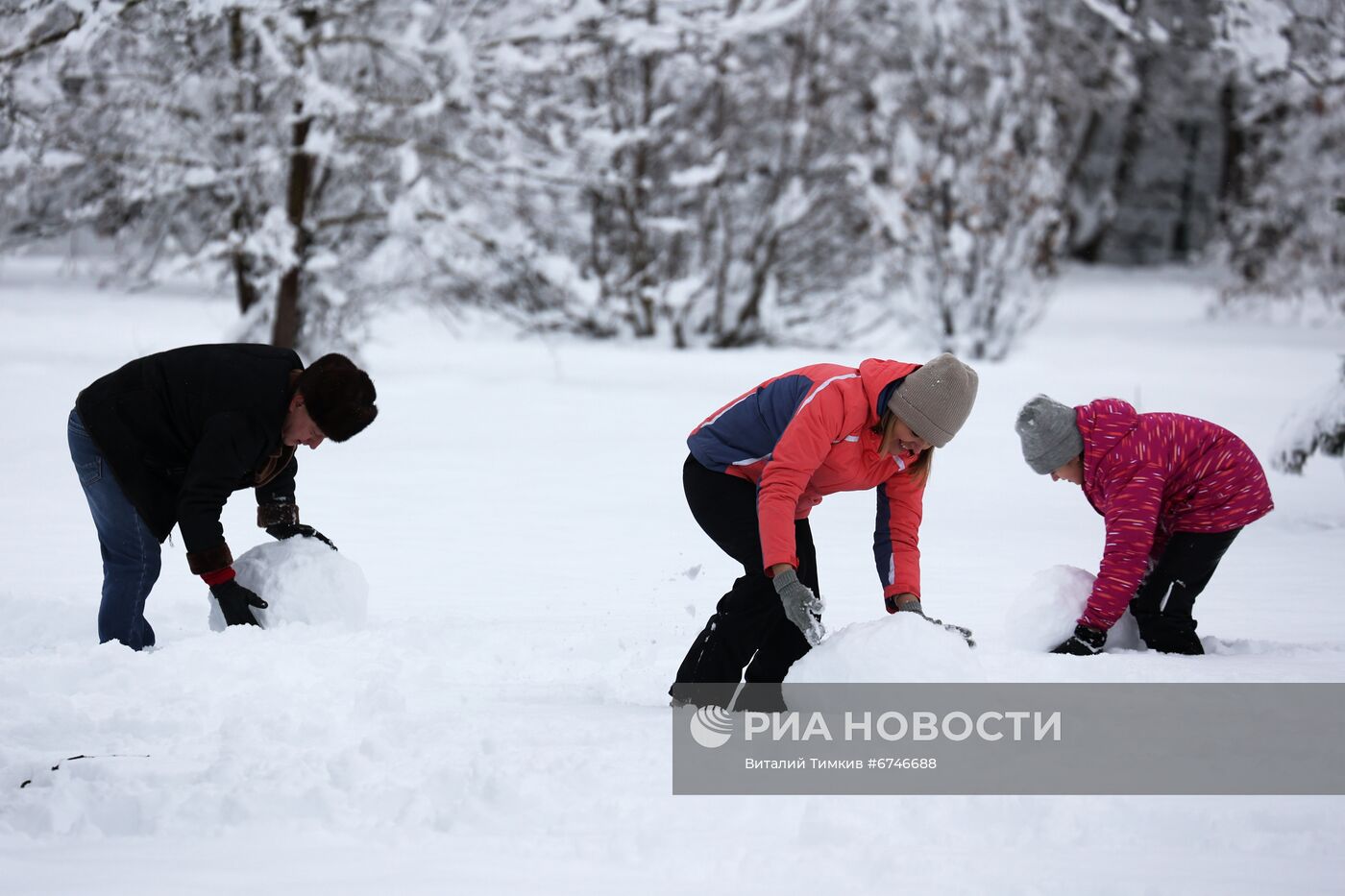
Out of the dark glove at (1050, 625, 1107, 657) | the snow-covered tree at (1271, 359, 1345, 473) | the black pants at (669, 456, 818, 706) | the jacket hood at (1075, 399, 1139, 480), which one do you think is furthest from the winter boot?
the snow-covered tree at (1271, 359, 1345, 473)

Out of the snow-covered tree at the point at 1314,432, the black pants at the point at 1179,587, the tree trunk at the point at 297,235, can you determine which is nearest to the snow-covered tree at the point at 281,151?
the tree trunk at the point at 297,235

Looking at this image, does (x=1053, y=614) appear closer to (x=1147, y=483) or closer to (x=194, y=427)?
(x=1147, y=483)

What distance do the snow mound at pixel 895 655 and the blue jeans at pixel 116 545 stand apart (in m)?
1.99

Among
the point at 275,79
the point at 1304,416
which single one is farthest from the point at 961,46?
the point at 1304,416

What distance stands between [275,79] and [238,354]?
7.26 metres

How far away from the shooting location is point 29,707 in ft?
10.7

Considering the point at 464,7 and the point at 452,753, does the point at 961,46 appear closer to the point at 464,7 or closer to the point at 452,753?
the point at 464,7

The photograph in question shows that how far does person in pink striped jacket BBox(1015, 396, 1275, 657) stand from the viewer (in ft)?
12.9

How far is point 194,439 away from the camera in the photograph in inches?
142

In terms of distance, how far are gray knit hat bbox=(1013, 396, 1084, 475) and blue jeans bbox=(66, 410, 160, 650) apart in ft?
8.68

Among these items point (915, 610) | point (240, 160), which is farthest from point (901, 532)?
point (240, 160)

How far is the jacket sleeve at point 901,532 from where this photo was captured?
353 centimetres

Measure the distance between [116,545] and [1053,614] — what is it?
9.43 ft

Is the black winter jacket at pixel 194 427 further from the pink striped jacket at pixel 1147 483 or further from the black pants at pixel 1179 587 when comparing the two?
the black pants at pixel 1179 587
